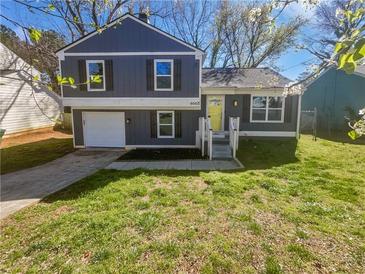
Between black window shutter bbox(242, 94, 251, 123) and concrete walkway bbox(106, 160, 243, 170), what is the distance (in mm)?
3825

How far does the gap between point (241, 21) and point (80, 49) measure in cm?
1564

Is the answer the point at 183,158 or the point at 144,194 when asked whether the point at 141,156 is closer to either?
the point at 183,158

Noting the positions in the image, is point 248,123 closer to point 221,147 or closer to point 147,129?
point 221,147

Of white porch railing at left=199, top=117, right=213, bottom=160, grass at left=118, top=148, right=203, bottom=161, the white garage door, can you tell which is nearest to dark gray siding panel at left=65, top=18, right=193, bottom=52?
the white garage door

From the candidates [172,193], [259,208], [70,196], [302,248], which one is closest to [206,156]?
[172,193]

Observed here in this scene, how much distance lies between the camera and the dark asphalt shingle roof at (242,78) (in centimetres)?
1200

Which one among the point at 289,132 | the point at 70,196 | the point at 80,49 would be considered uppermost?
the point at 80,49

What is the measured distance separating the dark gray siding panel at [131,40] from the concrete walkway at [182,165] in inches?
216

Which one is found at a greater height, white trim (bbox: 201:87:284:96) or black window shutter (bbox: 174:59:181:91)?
black window shutter (bbox: 174:59:181:91)

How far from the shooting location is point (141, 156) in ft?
33.4

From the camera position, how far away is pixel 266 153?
33.1ft

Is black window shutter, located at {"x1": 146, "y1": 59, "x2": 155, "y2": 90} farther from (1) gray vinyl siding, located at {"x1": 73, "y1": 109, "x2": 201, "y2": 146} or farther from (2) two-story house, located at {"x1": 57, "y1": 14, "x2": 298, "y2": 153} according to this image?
(1) gray vinyl siding, located at {"x1": 73, "y1": 109, "x2": 201, "y2": 146}

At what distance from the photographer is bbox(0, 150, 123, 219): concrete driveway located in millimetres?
5680

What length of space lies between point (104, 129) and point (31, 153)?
3.58 meters
